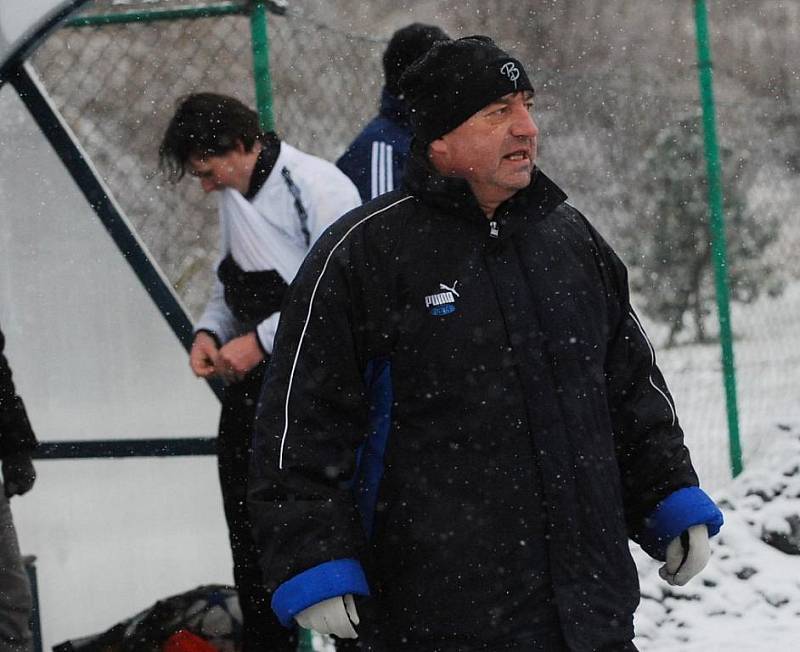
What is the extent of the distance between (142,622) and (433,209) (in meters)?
2.21

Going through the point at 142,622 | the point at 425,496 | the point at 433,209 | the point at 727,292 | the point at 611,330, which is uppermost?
the point at 433,209

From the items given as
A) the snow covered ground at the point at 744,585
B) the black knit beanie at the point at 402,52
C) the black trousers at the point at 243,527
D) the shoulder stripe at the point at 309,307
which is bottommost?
the snow covered ground at the point at 744,585

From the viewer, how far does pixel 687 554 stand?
8.60 ft

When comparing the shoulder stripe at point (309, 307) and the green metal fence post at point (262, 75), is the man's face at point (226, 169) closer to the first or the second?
the green metal fence post at point (262, 75)

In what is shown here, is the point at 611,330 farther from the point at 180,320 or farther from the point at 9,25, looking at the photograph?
the point at 9,25

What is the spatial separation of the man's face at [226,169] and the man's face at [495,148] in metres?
1.38

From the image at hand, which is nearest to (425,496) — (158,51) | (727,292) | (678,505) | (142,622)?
(678,505)

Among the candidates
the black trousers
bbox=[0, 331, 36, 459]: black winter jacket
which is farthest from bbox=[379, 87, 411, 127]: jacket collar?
bbox=[0, 331, 36, 459]: black winter jacket

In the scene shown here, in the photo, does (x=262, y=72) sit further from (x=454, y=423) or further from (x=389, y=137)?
(x=454, y=423)

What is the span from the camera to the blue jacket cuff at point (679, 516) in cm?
259

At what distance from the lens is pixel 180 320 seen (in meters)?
4.56

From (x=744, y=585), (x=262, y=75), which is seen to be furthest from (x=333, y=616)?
(x=744, y=585)

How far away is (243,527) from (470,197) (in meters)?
1.86

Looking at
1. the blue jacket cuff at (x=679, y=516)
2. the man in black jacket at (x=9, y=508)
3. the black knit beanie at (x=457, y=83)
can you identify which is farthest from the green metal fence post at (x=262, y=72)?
the blue jacket cuff at (x=679, y=516)
